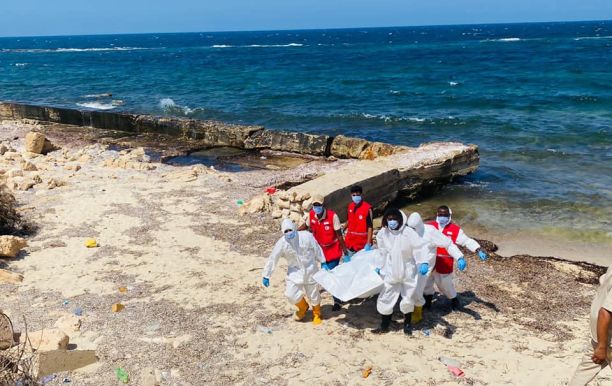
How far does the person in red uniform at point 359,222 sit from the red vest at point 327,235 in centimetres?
42

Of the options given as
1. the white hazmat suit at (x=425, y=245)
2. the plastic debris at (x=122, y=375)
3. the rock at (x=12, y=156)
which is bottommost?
the plastic debris at (x=122, y=375)

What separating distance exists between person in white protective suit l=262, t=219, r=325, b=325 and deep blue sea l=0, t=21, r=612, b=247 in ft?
20.5

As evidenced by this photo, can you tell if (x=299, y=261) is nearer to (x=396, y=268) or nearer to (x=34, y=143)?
(x=396, y=268)

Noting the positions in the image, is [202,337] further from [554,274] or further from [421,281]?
[554,274]

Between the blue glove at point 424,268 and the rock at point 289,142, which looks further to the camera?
the rock at point 289,142

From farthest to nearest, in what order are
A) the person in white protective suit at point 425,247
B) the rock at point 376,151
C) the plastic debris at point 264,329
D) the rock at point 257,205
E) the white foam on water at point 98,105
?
the white foam on water at point 98,105 → the rock at point 376,151 → the rock at point 257,205 → the plastic debris at point 264,329 → the person in white protective suit at point 425,247

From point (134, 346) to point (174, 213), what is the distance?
4962mm

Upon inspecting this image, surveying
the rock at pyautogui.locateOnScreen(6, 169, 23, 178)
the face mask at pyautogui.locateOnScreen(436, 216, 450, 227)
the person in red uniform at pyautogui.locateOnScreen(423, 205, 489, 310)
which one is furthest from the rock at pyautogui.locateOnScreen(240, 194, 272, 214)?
the rock at pyautogui.locateOnScreen(6, 169, 23, 178)

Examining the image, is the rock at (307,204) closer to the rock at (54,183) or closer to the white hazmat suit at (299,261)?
the white hazmat suit at (299,261)

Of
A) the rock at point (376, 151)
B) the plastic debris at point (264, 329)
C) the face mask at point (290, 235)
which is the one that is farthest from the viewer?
the rock at point (376, 151)

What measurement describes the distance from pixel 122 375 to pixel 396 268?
3.23 metres

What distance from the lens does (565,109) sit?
981 inches

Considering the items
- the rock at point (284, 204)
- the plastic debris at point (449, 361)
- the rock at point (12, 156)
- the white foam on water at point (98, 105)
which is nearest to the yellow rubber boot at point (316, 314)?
the plastic debris at point (449, 361)

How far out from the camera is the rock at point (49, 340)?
640cm
